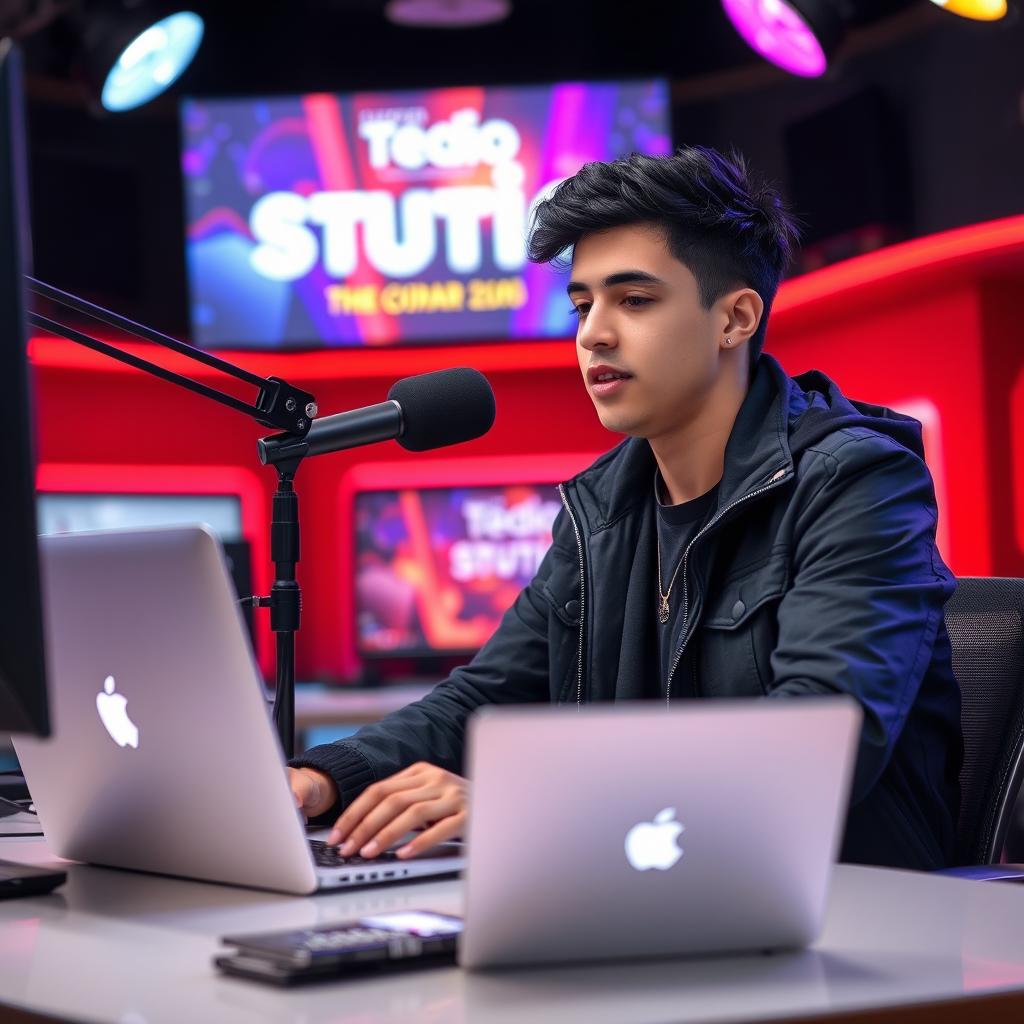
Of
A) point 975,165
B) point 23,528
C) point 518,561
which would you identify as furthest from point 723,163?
point 518,561

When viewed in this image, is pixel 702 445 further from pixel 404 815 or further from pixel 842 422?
pixel 404 815

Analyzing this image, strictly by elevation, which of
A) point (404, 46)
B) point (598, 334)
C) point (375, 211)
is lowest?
point (598, 334)

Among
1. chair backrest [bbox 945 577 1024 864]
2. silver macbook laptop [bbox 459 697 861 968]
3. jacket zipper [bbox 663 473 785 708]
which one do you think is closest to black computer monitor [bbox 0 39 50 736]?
silver macbook laptop [bbox 459 697 861 968]

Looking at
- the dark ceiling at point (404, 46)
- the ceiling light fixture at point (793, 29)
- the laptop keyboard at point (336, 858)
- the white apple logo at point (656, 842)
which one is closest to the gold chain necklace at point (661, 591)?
the laptop keyboard at point (336, 858)

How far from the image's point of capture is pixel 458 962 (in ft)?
2.82

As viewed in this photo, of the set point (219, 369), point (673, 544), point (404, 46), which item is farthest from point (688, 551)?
point (404, 46)

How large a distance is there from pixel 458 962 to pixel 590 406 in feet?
16.0

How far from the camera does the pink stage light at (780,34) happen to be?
420cm

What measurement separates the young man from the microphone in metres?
0.24

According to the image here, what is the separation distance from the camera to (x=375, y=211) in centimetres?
534

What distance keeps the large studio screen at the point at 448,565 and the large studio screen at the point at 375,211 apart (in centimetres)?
62

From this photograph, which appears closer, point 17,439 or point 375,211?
point 17,439

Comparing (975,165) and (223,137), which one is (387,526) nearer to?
(223,137)

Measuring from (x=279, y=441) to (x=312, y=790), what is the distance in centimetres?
33
